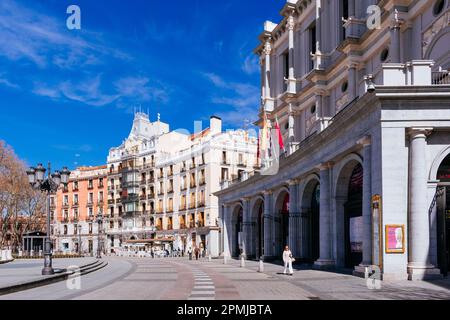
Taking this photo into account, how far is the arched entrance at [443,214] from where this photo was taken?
71.9 ft

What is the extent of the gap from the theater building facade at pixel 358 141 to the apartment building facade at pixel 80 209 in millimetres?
64986

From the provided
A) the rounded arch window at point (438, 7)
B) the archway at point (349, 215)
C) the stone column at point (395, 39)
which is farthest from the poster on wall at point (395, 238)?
the rounded arch window at point (438, 7)

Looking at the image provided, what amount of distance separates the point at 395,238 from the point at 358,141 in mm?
4883

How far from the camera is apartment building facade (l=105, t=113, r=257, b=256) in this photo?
81250 millimetres

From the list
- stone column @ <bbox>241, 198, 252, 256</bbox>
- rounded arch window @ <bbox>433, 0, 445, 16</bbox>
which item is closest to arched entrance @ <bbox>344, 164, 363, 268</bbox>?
rounded arch window @ <bbox>433, 0, 445, 16</bbox>

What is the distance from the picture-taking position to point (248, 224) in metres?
Answer: 50.4

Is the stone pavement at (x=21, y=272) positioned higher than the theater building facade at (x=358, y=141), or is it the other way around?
the theater building facade at (x=358, y=141)

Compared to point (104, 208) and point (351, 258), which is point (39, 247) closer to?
point (104, 208)

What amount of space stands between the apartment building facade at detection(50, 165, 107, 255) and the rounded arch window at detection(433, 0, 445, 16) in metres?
91.4

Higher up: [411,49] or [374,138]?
[411,49]

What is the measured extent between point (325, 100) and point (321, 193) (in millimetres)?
11839

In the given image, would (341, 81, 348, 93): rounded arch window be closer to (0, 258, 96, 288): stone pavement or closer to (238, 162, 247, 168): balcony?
(0, 258, 96, 288): stone pavement

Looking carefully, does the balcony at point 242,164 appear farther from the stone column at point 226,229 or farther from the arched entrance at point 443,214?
the arched entrance at point 443,214
